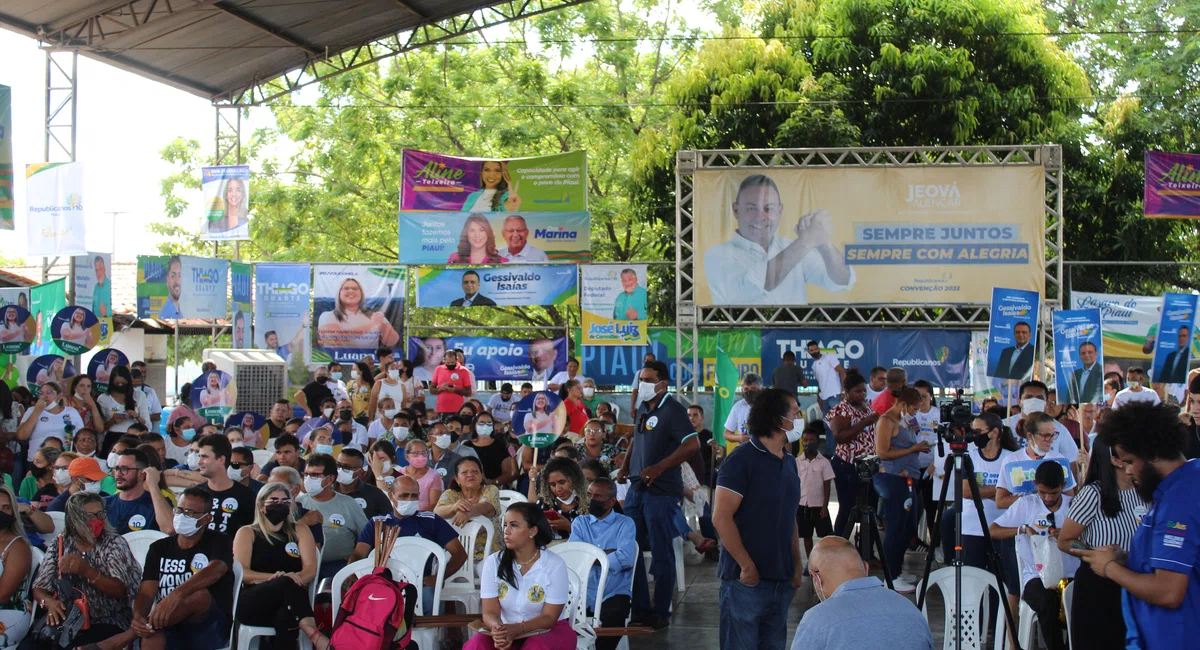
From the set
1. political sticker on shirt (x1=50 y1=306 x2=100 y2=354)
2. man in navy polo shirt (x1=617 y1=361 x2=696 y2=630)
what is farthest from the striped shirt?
political sticker on shirt (x1=50 y1=306 x2=100 y2=354)

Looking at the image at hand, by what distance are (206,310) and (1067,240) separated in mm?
Result: 14638

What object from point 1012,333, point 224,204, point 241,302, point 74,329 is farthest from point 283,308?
point 1012,333

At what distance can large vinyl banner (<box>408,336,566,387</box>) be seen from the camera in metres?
17.1

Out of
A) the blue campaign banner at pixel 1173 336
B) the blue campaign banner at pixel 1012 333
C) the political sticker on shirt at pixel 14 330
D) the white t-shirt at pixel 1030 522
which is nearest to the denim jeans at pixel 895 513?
the white t-shirt at pixel 1030 522

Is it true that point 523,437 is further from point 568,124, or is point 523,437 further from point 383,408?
point 568,124

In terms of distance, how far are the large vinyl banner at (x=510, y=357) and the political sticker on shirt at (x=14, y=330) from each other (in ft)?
19.3

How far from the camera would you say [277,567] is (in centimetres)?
621

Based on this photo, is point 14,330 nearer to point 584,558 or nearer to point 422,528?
point 422,528

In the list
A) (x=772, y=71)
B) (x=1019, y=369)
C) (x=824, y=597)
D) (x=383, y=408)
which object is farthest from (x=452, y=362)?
(x=824, y=597)

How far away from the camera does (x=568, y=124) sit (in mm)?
23891

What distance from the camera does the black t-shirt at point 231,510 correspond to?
6.62m

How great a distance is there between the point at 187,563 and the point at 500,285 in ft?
38.0

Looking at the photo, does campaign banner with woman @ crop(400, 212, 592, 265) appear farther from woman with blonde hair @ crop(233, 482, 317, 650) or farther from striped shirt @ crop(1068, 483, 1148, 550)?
striped shirt @ crop(1068, 483, 1148, 550)

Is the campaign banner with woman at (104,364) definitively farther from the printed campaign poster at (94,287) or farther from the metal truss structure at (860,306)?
the metal truss structure at (860,306)
